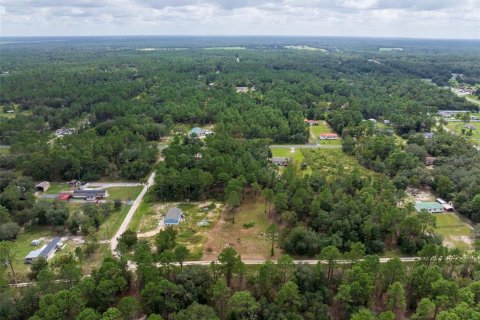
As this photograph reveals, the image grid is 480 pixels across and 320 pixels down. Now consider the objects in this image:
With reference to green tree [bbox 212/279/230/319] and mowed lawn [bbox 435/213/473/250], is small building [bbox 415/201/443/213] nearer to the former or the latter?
mowed lawn [bbox 435/213/473/250]

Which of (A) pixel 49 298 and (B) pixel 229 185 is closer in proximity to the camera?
(A) pixel 49 298

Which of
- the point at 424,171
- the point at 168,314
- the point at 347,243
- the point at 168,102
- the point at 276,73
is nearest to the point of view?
the point at 168,314

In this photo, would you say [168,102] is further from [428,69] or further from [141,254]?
[428,69]

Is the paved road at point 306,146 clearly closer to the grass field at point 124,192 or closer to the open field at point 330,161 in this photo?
the open field at point 330,161

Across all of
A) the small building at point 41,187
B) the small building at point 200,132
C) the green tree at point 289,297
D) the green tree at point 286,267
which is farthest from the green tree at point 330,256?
the small building at point 200,132

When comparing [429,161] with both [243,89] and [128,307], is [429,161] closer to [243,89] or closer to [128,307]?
[128,307]

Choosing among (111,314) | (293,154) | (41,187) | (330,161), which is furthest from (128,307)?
(293,154)

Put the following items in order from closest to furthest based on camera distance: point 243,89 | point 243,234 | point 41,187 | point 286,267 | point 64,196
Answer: point 286,267 < point 243,234 < point 64,196 < point 41,187 < point 243,89

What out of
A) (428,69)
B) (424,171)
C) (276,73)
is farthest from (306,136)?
(428,69)
